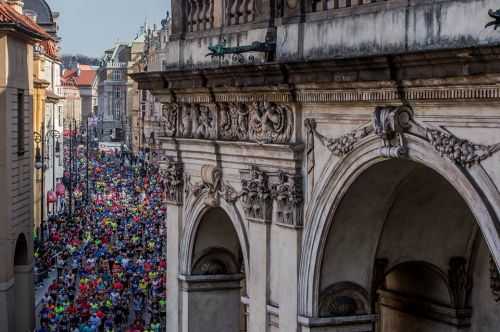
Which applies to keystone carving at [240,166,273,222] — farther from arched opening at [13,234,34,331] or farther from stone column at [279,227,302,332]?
arched opening at [13,234,34,331]

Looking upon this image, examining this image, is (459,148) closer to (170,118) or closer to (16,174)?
(170,118)

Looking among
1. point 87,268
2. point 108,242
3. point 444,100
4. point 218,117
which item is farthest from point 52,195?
point 444,100

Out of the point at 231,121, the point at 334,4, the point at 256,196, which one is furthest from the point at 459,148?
the point at 231,121

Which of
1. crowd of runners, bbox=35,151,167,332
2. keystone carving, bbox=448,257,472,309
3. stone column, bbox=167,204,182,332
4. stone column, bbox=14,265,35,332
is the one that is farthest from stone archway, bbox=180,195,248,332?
stone column, bbox=14,265,35,332

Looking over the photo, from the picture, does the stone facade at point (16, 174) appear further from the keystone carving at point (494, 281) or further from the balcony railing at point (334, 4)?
the keystone carving at point (494, 281)

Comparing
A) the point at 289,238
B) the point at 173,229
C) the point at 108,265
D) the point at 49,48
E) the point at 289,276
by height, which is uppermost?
the point at 49,48

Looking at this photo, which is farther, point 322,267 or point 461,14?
point 322,267

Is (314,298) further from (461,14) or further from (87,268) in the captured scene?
(87,268)

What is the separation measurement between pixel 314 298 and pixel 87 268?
36.7 m

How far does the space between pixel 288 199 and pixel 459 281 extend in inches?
114

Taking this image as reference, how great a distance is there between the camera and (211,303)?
77.6 ft

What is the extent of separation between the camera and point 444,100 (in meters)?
15.3

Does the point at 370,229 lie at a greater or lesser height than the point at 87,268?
greater

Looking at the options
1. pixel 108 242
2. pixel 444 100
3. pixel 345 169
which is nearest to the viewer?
pixel 444 100
